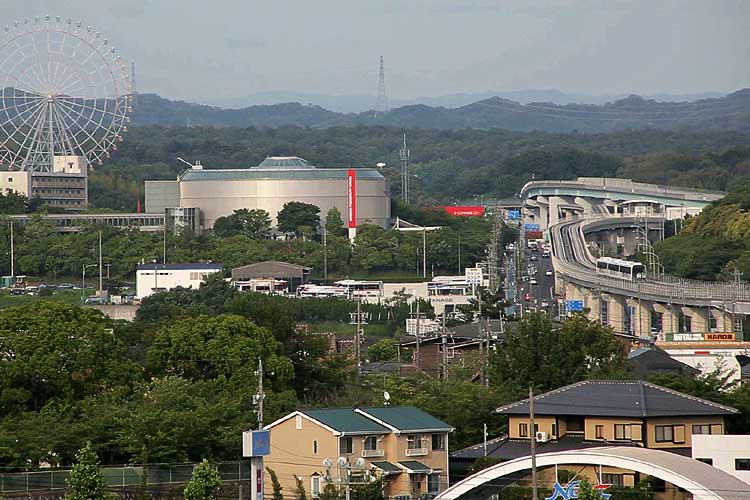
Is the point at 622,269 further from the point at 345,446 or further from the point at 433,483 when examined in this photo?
the point at 345,446

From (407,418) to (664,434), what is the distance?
14.7 feet

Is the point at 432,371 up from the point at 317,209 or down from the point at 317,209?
down

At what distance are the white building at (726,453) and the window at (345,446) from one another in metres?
5.80

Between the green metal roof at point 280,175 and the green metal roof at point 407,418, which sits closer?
the green metal roof at point 407,418

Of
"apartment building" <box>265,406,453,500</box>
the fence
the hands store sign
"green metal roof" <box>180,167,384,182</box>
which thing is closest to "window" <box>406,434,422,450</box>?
"apartment building" <box>265,406,453,500</box>

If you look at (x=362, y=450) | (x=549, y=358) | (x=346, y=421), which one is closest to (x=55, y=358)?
(x=346, y=421)

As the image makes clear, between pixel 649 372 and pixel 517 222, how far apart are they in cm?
9479

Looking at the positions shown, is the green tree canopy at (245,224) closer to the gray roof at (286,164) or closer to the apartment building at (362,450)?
the gray roof at (286,164)

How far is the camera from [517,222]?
13512 centimetres

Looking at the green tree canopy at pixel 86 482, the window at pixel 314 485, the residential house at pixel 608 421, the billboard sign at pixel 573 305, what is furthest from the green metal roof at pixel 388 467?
the billboard sign at pixel 573 305

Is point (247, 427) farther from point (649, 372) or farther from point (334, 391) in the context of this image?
point (649, 372)

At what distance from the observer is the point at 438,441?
3127 centimetres

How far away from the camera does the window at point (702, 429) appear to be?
30.6m

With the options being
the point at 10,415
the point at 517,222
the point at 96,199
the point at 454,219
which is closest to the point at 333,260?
the point at 454,219
